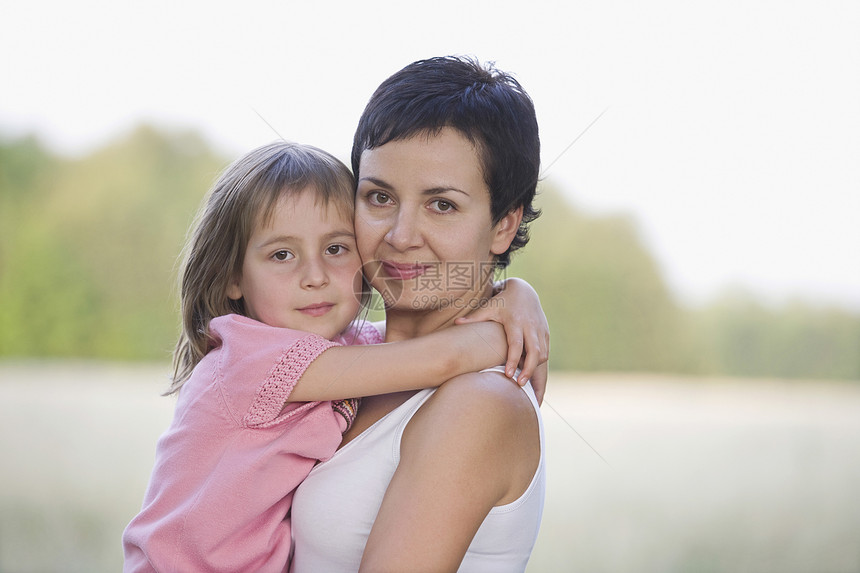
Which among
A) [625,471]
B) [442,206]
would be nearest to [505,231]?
[442,206]

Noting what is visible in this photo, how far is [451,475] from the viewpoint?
55.2 inches

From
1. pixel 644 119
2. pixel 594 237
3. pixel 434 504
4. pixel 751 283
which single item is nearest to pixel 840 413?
pixel 751 283

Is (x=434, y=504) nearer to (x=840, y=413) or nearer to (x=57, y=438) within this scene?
(x=57, y=438)

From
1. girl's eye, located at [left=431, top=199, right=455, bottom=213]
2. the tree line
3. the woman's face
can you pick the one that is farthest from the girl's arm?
the tree line

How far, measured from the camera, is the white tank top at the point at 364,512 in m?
1.52

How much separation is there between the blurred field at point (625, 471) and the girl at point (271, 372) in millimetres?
3815

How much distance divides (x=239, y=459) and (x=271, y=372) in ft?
0.68

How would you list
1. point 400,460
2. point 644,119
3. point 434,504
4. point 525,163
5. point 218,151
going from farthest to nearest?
point 218,151, point 644,119, point 525,163, point 400,460, point 434,504

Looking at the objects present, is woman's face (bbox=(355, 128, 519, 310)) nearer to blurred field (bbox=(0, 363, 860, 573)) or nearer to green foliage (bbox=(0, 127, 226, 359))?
blurred field (bbox=(0, 363, 860, 573))

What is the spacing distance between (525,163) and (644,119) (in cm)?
576

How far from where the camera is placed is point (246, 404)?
1675 millimetres

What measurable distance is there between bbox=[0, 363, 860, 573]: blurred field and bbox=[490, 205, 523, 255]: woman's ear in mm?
3698

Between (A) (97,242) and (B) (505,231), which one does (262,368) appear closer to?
(B) (505,231)

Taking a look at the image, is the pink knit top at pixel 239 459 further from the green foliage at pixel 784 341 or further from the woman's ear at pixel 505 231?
the green foliage at pixel 784 341
